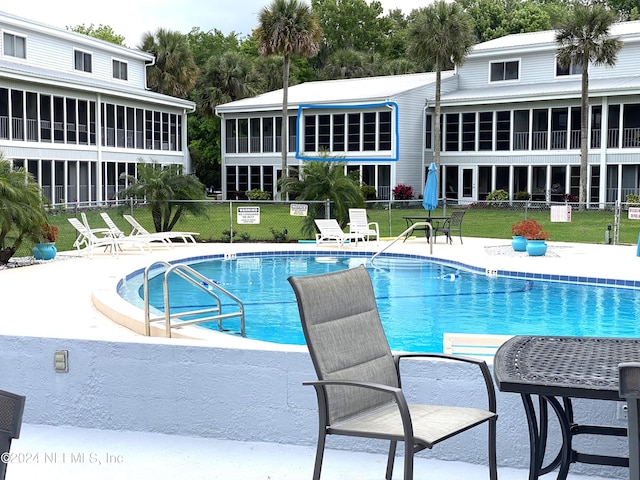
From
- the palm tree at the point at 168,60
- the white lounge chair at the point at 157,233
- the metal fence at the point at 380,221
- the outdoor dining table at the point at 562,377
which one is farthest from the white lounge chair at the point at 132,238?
the palm tree at the point at 168,60

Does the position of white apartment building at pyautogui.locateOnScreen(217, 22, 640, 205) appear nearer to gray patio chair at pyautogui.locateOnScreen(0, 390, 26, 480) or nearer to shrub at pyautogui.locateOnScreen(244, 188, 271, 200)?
shrub at pyautogui.locateOnScreen(244, 188, 271, 200)

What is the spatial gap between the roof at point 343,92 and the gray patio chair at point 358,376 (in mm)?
32771

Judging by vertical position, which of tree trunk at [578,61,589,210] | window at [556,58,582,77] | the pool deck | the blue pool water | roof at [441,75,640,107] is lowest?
the blue pool water

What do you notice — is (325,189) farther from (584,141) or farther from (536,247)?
(584,141)

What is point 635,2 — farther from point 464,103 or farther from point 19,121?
point 19,121

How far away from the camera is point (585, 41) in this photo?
3095cm

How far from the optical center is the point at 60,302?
1158cm

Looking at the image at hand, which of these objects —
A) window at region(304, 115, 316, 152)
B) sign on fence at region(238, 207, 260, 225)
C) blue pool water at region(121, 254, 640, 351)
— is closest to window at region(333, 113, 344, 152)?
window at region(304, 115, 316, 152)

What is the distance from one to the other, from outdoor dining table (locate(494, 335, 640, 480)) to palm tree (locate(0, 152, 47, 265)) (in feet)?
41.5

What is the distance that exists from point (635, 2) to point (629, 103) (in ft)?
102

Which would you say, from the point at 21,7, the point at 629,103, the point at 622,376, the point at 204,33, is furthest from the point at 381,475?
the point at 204,33

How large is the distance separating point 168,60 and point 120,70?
21.4 feet

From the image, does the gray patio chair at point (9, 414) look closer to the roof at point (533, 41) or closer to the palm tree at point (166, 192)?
the palm tree at point (166, 192)

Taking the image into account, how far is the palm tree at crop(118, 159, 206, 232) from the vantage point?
844 inches
